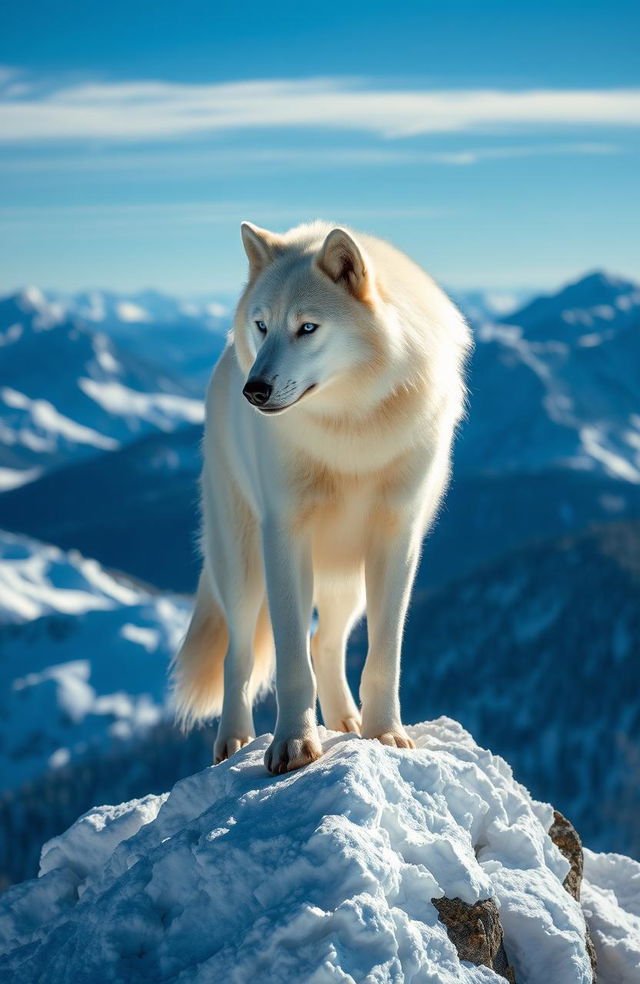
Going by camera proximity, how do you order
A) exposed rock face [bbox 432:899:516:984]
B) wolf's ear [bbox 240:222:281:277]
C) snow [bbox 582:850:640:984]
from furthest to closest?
snow [bbox 582:850:640:984]
wolf's ear [bbox 240:222:281:277]
exposed rock face [bbox 432:899:516:984]

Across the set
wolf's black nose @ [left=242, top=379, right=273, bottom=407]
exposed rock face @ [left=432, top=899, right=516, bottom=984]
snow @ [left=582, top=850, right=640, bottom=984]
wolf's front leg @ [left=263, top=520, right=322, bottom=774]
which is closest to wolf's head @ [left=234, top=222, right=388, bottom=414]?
wolf's black nose @ [left=242, top=379, right=273, bottom=407]

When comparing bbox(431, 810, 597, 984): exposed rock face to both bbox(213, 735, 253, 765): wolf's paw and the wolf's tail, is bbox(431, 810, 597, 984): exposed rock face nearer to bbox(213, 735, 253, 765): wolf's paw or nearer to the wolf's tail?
bbox(213, 735, 253, 765): wolf's paw

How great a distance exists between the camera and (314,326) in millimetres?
6938

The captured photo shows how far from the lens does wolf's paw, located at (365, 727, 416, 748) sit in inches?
314

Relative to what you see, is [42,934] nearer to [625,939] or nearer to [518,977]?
[518,977]

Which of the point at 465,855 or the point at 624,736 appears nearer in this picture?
the point at 465,855

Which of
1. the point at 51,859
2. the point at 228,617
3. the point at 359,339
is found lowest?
the point at 51,859

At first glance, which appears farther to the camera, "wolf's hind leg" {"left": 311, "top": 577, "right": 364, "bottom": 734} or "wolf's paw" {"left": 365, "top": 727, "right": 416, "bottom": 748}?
"wolf's hind leg" {"left": 311, "top": 577, "right": 364, "bottom": 734}

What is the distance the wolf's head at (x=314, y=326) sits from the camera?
22.1 feet

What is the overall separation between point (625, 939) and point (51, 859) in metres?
4.19

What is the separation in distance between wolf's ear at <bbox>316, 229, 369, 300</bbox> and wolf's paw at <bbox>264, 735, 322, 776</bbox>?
2899 millimetres

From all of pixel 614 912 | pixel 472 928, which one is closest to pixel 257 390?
pixel 472 928

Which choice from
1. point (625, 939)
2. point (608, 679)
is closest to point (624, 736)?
point (608, 679)

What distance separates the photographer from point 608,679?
162 metres
